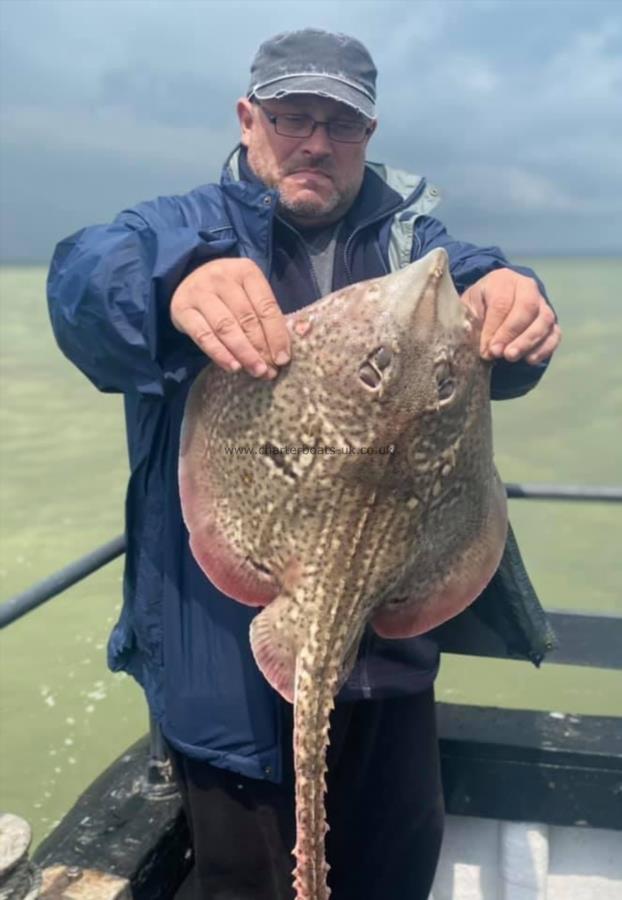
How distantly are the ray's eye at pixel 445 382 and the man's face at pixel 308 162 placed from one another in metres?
0.81

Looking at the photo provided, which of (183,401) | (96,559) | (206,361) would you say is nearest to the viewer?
(206,361)

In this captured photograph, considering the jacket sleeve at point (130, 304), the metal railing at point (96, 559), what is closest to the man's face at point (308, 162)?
the jacket sleeve at point (130, 304)

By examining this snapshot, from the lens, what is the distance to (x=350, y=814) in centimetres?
253

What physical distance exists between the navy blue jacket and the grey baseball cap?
0.79 feet

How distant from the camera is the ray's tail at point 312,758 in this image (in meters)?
1.74

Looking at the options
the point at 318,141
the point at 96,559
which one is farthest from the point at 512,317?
the point at 96,559

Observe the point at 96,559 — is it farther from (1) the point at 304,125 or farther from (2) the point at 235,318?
(1) the point at 304,125

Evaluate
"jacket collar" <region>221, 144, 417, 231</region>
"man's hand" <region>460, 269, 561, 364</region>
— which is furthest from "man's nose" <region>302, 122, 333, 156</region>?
"man's hand" <region>460, 269, 561, 364</region>

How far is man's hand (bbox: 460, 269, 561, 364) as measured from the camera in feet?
6.15

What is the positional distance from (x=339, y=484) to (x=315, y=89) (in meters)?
1.14

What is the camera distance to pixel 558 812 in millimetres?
3006

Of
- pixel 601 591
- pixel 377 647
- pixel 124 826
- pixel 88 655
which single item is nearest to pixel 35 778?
pixel 88 655

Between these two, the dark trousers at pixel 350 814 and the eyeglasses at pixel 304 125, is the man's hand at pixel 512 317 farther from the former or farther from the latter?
the dark trousers at pixel 350 814

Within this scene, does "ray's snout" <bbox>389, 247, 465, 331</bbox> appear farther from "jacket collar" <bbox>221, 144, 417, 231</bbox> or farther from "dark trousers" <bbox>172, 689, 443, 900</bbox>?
"dark trousers" <bbox>172, 689, 443, 900</bbox>
